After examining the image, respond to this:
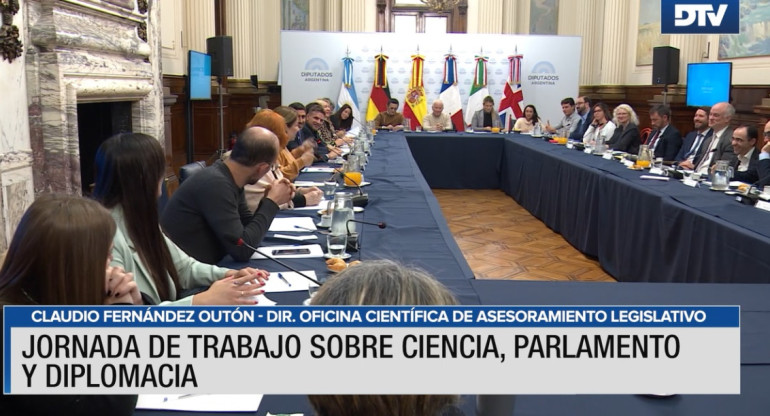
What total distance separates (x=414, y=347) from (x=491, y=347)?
3.8 inches

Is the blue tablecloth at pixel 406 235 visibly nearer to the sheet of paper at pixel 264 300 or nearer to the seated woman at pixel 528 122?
the sheet of paper at pixel 264 300

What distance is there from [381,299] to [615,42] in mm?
10768

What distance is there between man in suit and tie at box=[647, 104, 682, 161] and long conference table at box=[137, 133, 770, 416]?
31.2 inches

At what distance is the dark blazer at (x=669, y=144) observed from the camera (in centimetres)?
607

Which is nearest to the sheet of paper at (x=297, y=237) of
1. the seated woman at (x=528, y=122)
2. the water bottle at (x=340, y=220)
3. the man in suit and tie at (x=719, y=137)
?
the water bottle at (x=340, y=220)


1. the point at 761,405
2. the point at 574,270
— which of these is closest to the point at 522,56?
the point at 574,270

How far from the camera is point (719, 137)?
16.5 ft

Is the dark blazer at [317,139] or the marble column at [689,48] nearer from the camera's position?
the dark blazer at [317,139]

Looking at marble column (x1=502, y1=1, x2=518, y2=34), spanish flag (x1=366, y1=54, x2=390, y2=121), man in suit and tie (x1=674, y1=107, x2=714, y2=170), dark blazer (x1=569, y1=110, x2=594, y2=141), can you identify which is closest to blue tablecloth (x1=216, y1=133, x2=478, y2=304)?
man in suit and tie (x1=674, y1=107, x2=714, y2=170)

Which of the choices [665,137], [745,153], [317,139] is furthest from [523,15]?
[745,153]

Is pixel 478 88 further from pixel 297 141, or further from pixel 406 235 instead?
pixel 406 235

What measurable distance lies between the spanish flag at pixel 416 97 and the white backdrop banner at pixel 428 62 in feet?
0.38

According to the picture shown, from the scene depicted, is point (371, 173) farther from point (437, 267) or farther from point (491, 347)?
point (491, 347)

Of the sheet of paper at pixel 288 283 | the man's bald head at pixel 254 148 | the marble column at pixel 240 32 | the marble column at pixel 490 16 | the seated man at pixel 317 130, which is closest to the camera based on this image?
the sheet of paper at pixel 288 283
